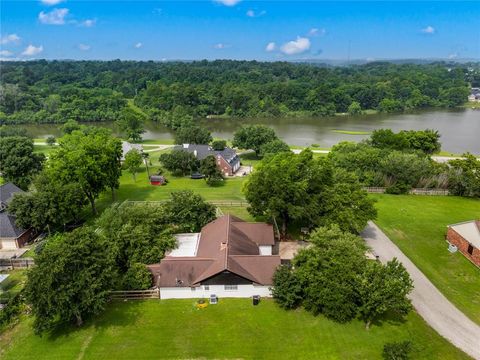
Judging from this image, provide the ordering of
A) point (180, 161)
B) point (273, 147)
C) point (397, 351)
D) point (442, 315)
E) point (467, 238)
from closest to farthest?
point (397, 351)
point (442, 315)
point (467, 238)
point (180, 161)
point (273, 147)

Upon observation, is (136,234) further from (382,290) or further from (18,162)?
(18,162)

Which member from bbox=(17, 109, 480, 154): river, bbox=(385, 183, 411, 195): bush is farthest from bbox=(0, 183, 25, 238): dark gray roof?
bbox=(17, 109, 480, 154): river

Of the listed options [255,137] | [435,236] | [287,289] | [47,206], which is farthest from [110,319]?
[255,137]

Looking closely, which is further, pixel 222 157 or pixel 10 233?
pixel 222 157

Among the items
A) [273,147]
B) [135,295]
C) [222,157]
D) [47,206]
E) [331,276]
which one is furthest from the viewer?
[273,147]

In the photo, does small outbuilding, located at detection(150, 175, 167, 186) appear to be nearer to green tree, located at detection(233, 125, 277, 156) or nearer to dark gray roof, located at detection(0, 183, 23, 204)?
dark gray roof, located at detection(0, 183, 23, 204)

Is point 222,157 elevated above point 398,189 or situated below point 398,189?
above

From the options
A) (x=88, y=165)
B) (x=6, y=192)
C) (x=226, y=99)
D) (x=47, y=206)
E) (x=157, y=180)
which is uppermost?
(x=226, y=99)
